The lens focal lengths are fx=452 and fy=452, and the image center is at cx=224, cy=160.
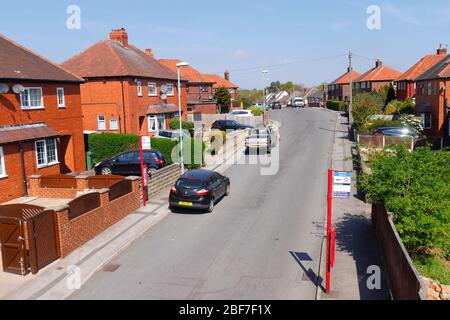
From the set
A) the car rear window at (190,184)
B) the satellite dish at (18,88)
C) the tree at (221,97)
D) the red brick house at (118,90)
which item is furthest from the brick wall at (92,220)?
the tree at (221,97)

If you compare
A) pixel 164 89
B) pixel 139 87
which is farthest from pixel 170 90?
pixel 139 87

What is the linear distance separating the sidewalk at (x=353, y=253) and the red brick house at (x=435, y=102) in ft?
65.5

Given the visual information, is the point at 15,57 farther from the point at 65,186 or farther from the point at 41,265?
the point at 41,265

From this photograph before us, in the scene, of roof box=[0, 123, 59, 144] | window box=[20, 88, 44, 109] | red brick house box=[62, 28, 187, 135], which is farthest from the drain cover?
red brick house box=[62, 28, 187, 135]

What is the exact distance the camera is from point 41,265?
41.7ft

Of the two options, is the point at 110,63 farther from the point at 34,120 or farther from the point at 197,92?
the point at 197,92

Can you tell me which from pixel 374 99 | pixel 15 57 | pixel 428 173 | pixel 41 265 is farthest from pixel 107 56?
pixel 428 173

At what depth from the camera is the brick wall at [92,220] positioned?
13539 millimetres

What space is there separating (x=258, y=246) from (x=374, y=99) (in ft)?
97.4

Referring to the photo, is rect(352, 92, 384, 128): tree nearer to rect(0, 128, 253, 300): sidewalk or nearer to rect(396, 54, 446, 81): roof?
rect(396, 54, 446, 81): roof

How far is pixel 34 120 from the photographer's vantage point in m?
22.7

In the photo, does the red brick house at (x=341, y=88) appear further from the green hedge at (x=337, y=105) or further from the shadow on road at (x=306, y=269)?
the shadow on road at (x=306, y=269)

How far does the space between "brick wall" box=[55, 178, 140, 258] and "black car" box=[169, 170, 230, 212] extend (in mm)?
1680

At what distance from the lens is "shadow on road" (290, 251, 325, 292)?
38.4 feet
